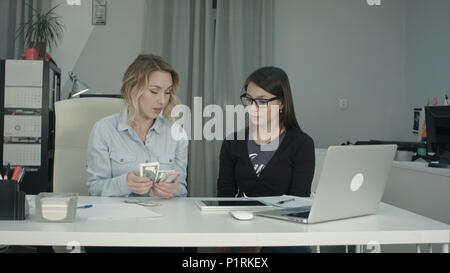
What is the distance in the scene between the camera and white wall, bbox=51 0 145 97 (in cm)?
406

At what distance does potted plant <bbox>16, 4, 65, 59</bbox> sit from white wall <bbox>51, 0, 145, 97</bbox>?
65 mm

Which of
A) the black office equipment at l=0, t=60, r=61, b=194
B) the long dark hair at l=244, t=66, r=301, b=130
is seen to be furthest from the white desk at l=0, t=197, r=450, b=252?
the black office equipment at l=0, t=60, r=61, b=194

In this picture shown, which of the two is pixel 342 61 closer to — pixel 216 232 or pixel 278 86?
pixel 278 86

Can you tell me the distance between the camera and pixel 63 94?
4.05 m

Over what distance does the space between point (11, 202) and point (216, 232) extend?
532 mm

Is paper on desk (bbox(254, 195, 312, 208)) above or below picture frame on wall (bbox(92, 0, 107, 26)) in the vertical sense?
below

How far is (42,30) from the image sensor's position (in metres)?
3.67

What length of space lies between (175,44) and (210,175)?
1.31 meters

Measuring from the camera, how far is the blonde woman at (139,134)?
5.36ft

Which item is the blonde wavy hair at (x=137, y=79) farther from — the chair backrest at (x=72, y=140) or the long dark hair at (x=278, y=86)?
the long dark hair at (x=278, y=86)

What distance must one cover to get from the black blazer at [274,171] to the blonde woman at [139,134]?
23cm

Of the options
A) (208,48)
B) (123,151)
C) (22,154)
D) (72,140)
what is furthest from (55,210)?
(208,48)

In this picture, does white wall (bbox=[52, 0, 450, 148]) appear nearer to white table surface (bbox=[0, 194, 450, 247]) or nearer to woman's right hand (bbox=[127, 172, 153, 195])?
woman's right hand (bbox=[127, 172, 153, 195])

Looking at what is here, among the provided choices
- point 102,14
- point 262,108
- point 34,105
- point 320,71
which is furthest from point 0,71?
point 320,71
